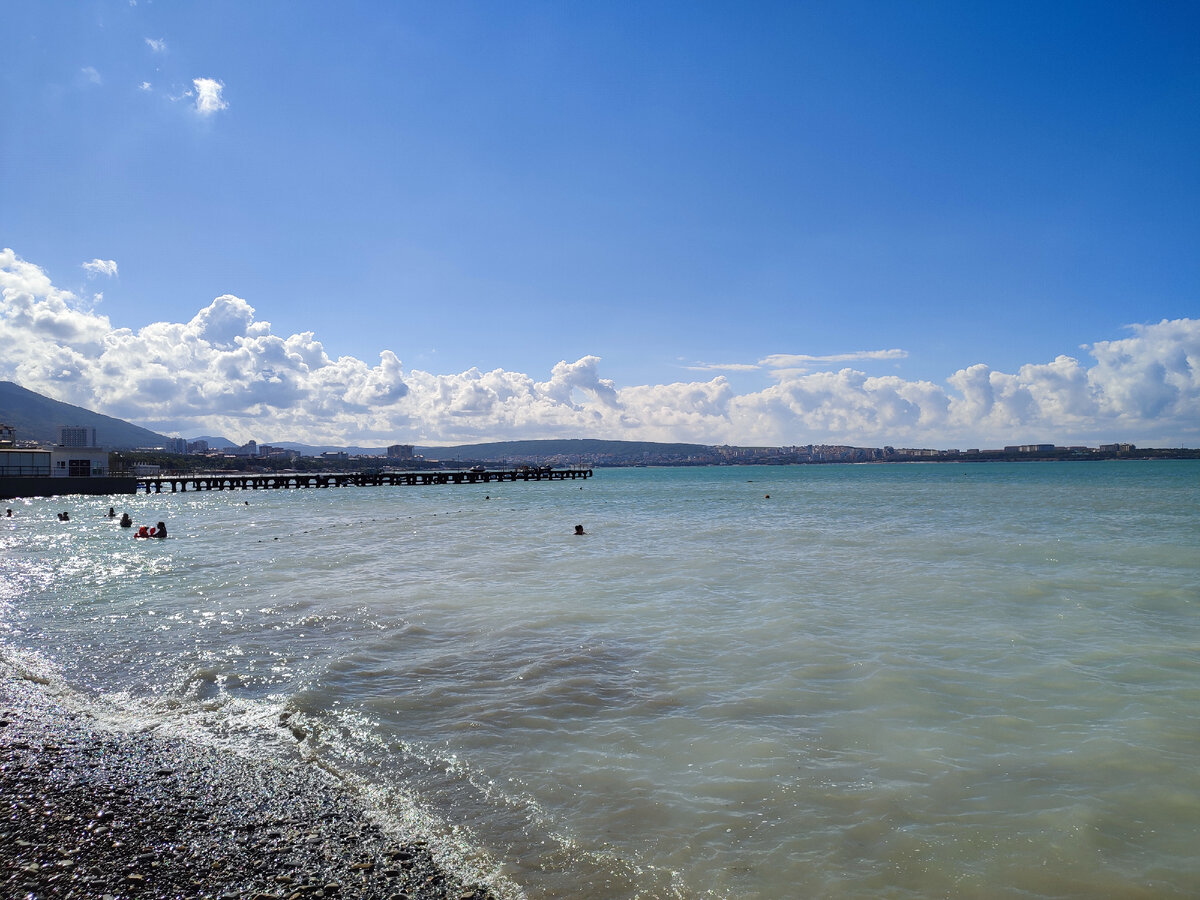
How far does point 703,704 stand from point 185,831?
16.5 feet

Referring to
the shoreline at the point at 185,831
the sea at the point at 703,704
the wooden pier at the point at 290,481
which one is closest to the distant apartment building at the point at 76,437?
the wooden pier at the point at 290,481

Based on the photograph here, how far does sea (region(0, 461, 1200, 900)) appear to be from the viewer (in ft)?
14.7

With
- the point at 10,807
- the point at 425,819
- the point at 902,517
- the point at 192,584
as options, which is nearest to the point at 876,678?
the point at 425,819

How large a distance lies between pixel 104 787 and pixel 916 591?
45.5ft

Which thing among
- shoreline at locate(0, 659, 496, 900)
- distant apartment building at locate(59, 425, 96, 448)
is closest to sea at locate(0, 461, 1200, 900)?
shoreline at locate(0, 659, 496, 900)

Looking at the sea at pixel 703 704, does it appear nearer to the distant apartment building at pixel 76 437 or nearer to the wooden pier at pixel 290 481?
the wooden pier at pixel 290 481

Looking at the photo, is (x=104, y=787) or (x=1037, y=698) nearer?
(x=104, y=787)

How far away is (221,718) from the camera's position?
658 cm

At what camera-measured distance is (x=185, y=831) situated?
428 cm

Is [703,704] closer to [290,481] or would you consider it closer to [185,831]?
[185,831]

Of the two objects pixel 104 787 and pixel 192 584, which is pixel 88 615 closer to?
pixel 192 584

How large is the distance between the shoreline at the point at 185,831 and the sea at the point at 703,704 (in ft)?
1.10

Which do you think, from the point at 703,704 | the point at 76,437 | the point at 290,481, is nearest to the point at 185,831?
the point at 703,704

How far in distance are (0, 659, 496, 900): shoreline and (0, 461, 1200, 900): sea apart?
334mm
